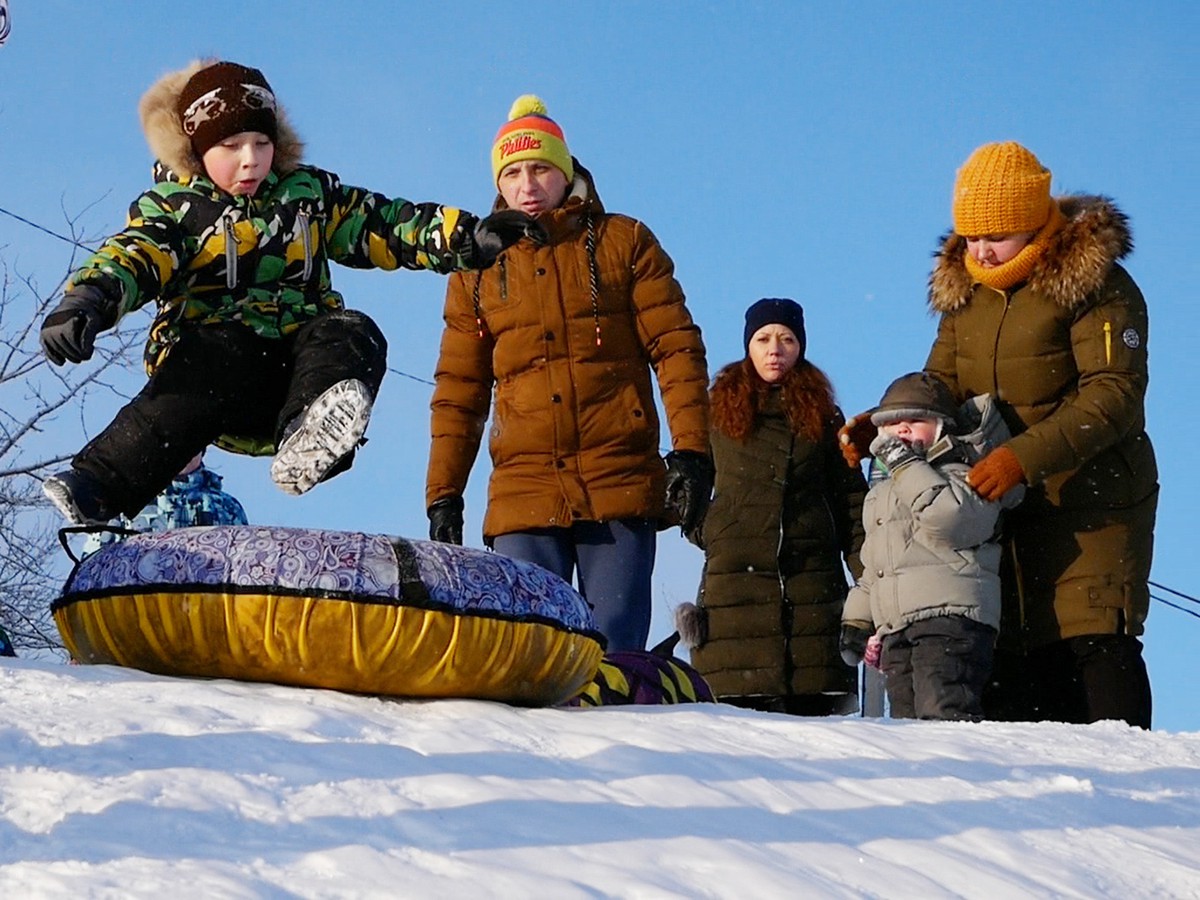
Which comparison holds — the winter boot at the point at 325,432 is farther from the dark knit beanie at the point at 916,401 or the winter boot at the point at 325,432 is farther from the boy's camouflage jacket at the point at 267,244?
the dark knit beanie at the point at 916,401

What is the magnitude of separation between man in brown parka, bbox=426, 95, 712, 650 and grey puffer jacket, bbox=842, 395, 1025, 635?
1.83ft

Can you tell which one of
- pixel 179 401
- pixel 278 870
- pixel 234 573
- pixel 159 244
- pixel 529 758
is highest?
pixel 159 244

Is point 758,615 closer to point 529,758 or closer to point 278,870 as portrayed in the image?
point 529,758

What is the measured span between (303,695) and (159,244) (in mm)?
1313

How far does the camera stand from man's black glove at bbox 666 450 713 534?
4.59 meters

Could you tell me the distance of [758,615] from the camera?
5.38 metres

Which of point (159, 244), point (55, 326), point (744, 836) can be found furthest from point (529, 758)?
point (159, 244)

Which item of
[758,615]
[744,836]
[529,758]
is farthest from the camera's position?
[758,615]

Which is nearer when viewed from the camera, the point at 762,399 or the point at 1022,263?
the point at 1022,263

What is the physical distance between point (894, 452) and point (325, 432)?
170 cm

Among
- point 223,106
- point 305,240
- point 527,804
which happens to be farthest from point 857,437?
point 527,804

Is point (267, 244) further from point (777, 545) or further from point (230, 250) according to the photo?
point (777, 545)

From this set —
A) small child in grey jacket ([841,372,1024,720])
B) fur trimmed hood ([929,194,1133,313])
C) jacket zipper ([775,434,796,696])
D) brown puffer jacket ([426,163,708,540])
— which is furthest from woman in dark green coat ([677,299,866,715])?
fur trimmed hood ([929,194,1133,313])

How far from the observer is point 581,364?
4848 mm
